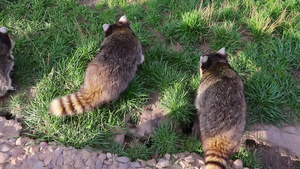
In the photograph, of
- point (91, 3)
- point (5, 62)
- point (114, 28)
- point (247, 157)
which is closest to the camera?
point (247, 157)

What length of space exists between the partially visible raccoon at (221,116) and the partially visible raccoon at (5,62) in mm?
3098

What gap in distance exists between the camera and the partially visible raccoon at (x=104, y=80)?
3719mm

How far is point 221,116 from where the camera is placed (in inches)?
136

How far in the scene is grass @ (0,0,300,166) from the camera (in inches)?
154

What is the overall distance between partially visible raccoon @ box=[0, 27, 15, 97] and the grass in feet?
0.68

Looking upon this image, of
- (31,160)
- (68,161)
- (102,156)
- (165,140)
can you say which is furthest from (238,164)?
(31,160)

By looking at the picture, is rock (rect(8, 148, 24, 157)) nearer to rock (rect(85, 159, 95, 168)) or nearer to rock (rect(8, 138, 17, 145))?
rock (rect(8, 138, 17, 145))

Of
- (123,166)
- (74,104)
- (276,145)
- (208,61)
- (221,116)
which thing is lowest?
(276,145)

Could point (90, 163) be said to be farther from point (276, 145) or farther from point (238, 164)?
point (276, 145)

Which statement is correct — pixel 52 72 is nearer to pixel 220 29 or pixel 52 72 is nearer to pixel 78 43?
pixel 78 43

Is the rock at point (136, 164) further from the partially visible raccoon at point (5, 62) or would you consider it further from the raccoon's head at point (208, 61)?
the partially visible raccoon at point (5, 62)

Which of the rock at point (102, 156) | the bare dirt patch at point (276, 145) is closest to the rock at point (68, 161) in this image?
the rock at point (102, 156)

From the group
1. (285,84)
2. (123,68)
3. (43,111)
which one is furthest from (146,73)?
(285,84)

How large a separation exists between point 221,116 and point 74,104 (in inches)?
83.1
